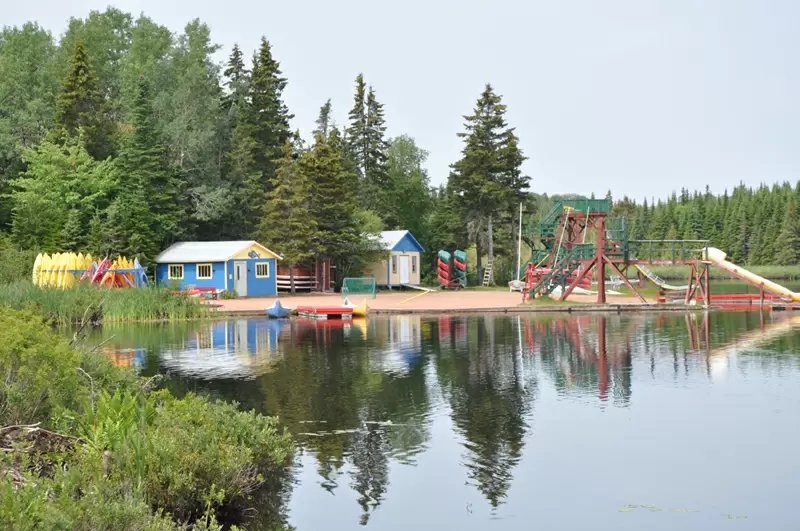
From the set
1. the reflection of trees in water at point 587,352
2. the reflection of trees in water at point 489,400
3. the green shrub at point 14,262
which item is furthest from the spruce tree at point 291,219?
the reflection of trees in water at point 489,400

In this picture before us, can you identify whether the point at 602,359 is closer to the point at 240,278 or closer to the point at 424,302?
the point at 424,302

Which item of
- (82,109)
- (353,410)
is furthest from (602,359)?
(82,109)

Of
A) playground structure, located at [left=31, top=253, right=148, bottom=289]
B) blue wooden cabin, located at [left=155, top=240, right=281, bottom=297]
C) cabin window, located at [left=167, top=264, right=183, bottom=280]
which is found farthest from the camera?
cabin window, located at [left=167, top=264, right=183, bottom=280]

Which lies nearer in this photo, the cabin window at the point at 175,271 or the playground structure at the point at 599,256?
the playground structure at the point at 599,256

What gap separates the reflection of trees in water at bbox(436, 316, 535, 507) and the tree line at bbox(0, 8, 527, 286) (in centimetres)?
2626

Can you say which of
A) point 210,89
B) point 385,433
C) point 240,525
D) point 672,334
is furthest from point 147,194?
point 240,525

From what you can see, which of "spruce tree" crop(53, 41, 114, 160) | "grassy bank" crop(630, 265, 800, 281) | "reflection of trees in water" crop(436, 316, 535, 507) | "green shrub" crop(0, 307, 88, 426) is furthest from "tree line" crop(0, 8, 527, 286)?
"grassy bank" crop(630, 265, 800, 281)

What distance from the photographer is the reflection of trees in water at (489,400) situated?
11.3m

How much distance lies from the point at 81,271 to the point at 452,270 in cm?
2705

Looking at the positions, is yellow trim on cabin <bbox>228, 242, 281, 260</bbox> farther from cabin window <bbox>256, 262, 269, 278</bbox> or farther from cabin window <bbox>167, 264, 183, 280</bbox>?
cabin window <bbox>167, 264, 183, 280</bbox>

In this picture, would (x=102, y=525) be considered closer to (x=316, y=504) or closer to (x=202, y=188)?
(x=316, y=504)

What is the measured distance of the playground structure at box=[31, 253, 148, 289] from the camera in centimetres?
4181

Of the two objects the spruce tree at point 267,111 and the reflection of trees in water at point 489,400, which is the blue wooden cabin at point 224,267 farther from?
the reflection of trees in water at point 489,400

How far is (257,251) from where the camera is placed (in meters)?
48.2
